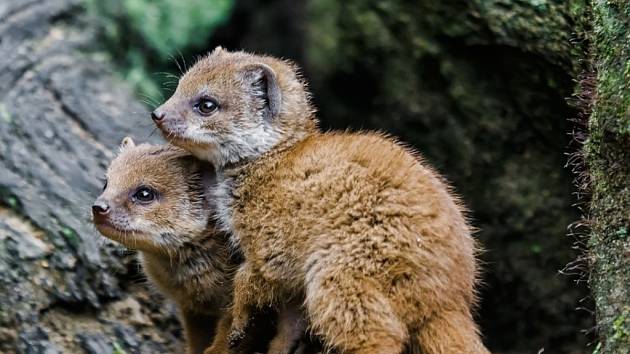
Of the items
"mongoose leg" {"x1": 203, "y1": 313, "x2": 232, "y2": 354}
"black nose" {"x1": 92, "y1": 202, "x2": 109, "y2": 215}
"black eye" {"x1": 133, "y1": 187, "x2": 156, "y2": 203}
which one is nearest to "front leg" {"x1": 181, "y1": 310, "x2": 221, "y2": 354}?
"mongoose leg" {"x1": 203, "y1": 313, "x2": 232, "y2": 354}

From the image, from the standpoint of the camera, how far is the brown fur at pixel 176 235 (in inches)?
219

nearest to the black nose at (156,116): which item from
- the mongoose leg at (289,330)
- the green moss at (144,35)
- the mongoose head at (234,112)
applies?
the mongoose head at (234,112)

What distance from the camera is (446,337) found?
4902 millimetres

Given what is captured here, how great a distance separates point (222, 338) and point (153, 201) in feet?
2.97

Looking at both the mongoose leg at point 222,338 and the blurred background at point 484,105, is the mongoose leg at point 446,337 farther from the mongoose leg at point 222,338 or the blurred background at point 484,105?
the blurred background at point 484,105

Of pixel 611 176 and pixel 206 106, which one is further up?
pixel 206 106

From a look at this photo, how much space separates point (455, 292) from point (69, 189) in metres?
3.13

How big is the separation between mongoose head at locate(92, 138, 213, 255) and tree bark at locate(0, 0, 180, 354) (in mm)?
791

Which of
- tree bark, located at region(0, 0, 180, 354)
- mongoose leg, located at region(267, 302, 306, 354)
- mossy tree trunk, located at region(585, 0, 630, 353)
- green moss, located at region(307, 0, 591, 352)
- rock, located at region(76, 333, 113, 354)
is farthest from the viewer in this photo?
green moss, located at region(307, 0, 591, 352)

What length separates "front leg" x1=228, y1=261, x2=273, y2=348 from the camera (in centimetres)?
528

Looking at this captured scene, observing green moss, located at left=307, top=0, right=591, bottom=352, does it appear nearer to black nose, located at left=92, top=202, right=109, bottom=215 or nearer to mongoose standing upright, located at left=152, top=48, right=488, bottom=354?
mongoose standing upright, located at left=152, top=48, right=488, bottom=354

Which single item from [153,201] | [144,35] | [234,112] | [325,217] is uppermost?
[144,35]

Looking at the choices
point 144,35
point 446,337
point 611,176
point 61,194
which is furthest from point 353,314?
point 144,35

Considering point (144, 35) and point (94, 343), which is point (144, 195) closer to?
point (94, 343)
